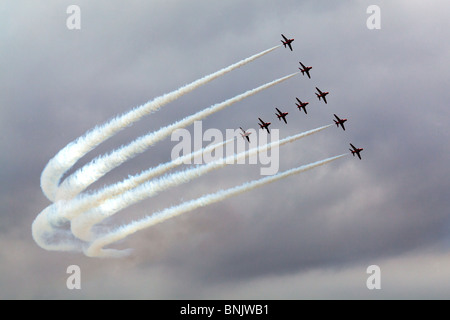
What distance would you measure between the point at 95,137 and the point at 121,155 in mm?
4704

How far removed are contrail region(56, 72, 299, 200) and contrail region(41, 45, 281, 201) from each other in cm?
155

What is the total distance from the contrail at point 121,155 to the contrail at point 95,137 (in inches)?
61.2

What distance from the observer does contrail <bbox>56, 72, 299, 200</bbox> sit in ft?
232

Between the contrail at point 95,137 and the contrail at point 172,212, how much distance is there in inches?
361

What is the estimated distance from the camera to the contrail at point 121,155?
7062 cm

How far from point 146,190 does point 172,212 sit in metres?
4.51

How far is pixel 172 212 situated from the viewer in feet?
240

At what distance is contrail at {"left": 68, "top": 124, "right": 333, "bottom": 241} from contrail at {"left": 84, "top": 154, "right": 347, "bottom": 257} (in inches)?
90.9

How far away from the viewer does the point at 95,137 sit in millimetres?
73562

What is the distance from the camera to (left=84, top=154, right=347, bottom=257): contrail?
68.9 metres

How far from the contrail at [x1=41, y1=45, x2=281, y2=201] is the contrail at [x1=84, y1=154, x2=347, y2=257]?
30.1ft
